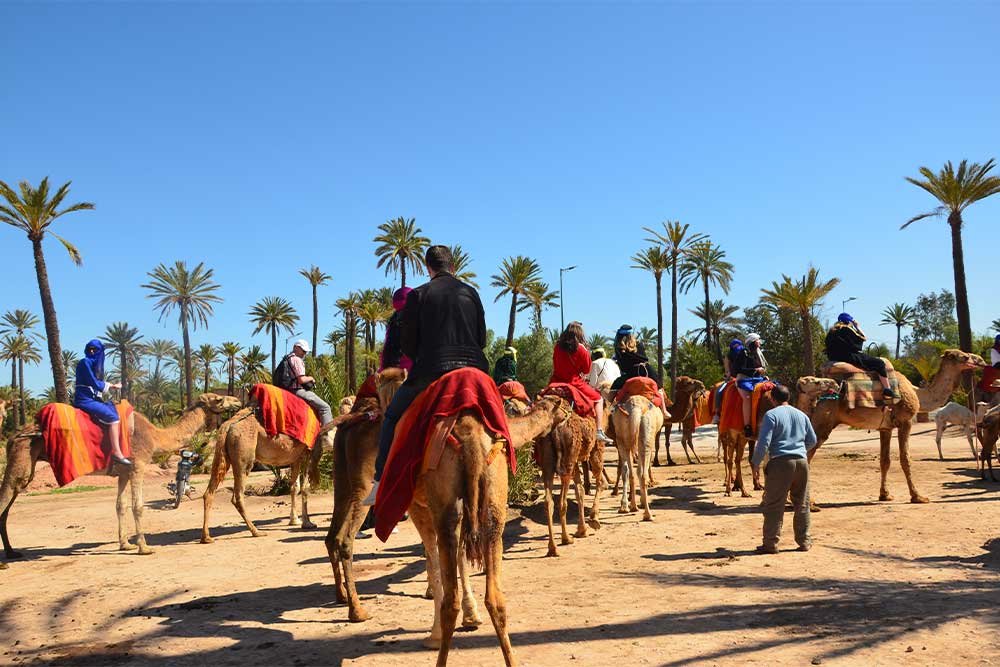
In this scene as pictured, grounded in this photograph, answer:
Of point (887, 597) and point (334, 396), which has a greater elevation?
point (334, 396)

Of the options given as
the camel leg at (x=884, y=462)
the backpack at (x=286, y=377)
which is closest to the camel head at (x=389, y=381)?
the backpack at (x=286, y=377)

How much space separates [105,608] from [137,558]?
2.68 metres

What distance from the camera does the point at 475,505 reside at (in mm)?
4863

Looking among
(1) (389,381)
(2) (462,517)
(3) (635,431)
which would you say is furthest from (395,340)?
(3) (635,431)

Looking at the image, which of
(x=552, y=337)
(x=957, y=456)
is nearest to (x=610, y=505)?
(x=957, y=456)

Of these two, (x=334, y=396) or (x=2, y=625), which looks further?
(x=334, y=396)

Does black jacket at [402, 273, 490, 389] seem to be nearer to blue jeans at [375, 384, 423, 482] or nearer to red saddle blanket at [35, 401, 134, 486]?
blue jeans at [375, 384, 423, 482]

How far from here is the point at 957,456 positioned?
60.1 ft

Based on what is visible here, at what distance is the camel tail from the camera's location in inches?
190

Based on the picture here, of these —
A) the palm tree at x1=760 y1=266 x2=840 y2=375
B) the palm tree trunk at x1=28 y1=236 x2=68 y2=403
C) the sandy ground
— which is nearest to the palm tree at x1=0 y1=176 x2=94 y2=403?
the palm tree trunk at x1=28 y1=236 x2=68 y2=403

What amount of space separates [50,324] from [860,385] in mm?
27031

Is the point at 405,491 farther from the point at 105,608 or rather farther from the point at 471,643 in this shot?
the point at 105,608

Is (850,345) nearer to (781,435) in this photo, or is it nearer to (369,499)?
(781,435)

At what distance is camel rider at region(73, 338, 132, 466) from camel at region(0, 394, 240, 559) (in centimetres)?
32
